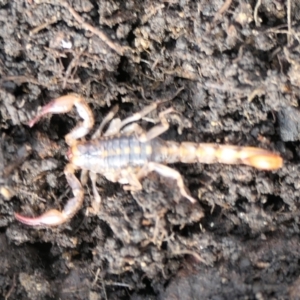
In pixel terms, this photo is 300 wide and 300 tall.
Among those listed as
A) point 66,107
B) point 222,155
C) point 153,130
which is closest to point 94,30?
point 66,107

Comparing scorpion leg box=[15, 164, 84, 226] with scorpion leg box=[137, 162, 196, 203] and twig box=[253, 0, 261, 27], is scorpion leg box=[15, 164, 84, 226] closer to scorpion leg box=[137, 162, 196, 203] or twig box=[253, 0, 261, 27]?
scorpion leg box=[137, 162, 196, 203]

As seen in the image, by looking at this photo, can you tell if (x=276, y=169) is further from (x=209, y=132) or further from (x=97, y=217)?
(x=97, y=217)

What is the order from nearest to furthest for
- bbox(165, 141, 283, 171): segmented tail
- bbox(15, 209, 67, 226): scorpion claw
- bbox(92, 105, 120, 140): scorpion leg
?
bbox(165, 141, 283, 171): segmented tail → bbox(15, 209, 67, 226): scorpion claw → bbox(92, 105, 120, 140): scorpion leg

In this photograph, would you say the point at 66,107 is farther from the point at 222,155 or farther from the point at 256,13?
the point at 256,13

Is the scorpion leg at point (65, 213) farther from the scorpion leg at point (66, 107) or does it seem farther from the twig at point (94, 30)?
the twig at point (94, 30)

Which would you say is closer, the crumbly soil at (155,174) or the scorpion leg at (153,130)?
the crumbly soil at (155,174)

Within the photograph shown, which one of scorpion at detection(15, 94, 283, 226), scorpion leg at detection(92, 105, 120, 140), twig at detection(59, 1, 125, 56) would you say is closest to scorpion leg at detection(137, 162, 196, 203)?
scorpion at detection(15, 94, 283, 226)

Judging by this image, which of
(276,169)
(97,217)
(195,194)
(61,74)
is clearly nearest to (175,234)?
(195,194)

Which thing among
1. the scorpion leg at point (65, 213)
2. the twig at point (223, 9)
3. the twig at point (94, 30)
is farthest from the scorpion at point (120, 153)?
the twig at point (223, 9)
